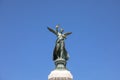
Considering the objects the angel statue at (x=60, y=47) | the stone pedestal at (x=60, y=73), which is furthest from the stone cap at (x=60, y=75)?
the angel statue at (x=60, y=47)

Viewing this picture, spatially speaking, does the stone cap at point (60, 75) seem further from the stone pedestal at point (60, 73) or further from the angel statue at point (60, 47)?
the angel statue at point (60, 47)

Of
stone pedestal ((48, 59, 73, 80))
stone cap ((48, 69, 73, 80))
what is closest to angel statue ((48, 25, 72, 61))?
stone pedestal ((48, 59, 73, 80))

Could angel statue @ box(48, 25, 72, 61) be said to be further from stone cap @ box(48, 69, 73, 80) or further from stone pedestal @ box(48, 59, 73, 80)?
stone cap @ box(48, 69, 73, 80)

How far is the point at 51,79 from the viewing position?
113 feet

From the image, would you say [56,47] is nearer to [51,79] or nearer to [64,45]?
[64,45]

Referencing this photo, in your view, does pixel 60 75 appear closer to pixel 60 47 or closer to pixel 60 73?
pixel 60 73

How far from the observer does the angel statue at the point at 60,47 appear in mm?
35719

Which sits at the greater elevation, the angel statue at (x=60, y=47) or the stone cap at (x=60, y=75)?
the angel statue at (x=60, y=47)

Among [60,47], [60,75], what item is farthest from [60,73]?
[60,47]

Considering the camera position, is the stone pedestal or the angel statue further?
the angel statue

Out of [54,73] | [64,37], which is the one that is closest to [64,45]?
[64,37]

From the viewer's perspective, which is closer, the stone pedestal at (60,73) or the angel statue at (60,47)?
the stone pedestal at (60,73)

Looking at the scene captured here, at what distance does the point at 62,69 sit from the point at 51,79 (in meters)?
1.33

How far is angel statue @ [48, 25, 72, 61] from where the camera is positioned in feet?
117
